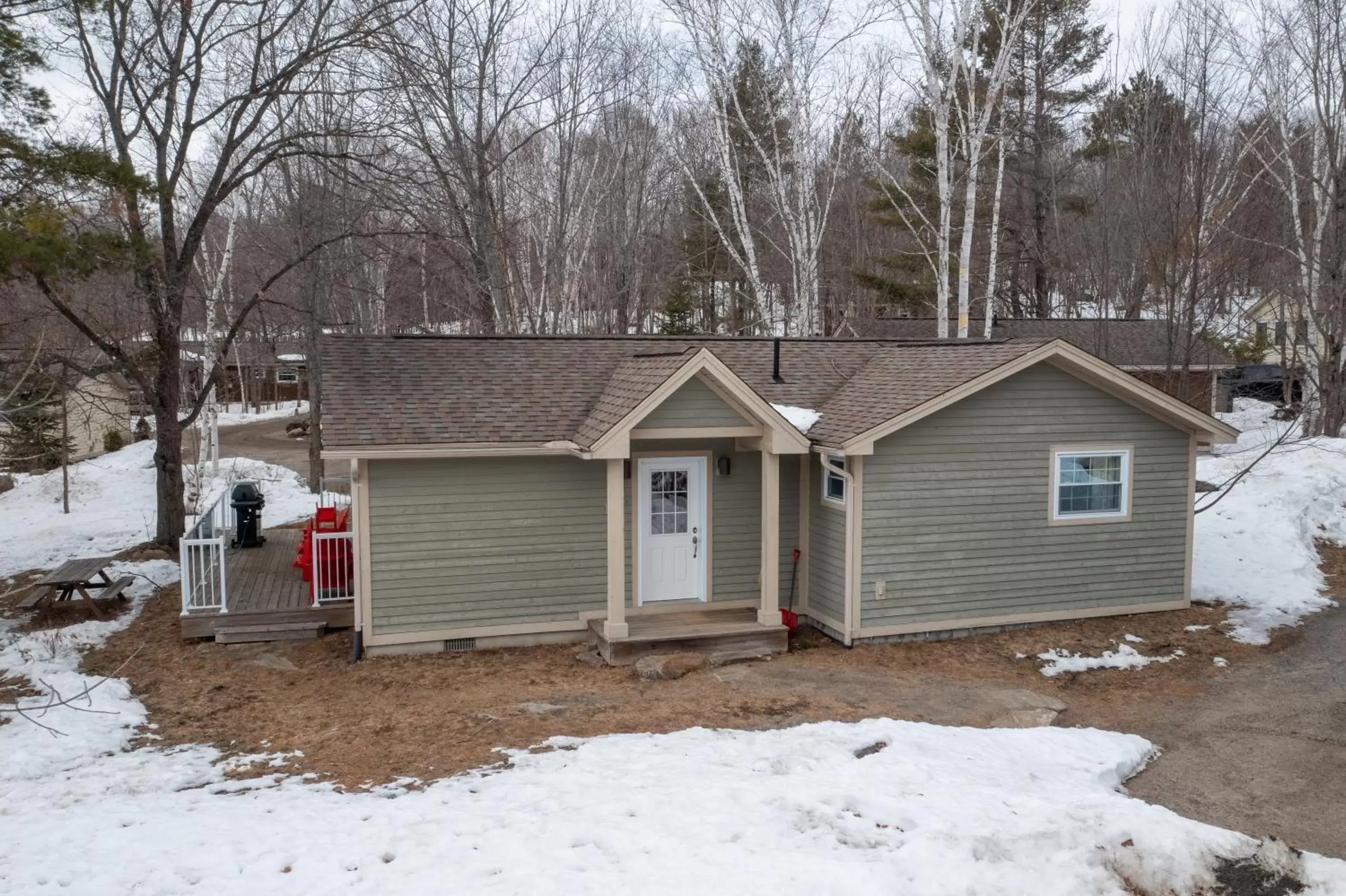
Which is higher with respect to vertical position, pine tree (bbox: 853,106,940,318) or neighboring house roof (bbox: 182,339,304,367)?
pine tree (bbox: 853,106,940,318)

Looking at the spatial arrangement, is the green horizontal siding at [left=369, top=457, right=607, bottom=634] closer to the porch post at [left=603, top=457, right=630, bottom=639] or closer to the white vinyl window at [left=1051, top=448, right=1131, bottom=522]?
the porch post at [left=603, top=457, right=630, bottom=639]

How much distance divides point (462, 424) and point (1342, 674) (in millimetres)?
9823

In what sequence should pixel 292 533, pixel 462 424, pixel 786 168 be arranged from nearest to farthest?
pixel 462 424 → pixel 292 533 → pixel 786 168

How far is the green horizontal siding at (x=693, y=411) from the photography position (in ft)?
34.8

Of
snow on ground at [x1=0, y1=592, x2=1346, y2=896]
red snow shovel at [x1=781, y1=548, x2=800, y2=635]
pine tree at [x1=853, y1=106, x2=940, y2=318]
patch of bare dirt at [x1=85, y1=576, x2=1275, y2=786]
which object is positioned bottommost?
patch of bare dirt at [x1=85, y1=576, x2=1275, y2=786]

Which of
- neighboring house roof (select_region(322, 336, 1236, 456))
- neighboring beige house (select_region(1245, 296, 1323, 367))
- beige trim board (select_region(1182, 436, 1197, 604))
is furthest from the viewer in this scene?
neighboring beige house (select_region(1245, 296, 1323, 367))

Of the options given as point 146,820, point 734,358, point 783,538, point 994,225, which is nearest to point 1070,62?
point 994,225

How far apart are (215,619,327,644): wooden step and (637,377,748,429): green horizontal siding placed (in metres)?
4.68

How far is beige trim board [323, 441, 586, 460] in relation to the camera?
397 inches

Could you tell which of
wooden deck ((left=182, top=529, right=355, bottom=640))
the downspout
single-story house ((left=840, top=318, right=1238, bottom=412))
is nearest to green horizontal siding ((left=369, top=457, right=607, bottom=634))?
wooden deck ((left=182, top=529, right=355, bottom=640))

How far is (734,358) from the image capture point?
13273 mm

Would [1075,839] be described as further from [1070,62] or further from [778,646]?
[1070,62]

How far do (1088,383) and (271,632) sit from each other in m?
Result: 10.3

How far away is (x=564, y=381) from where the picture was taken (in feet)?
39.8
